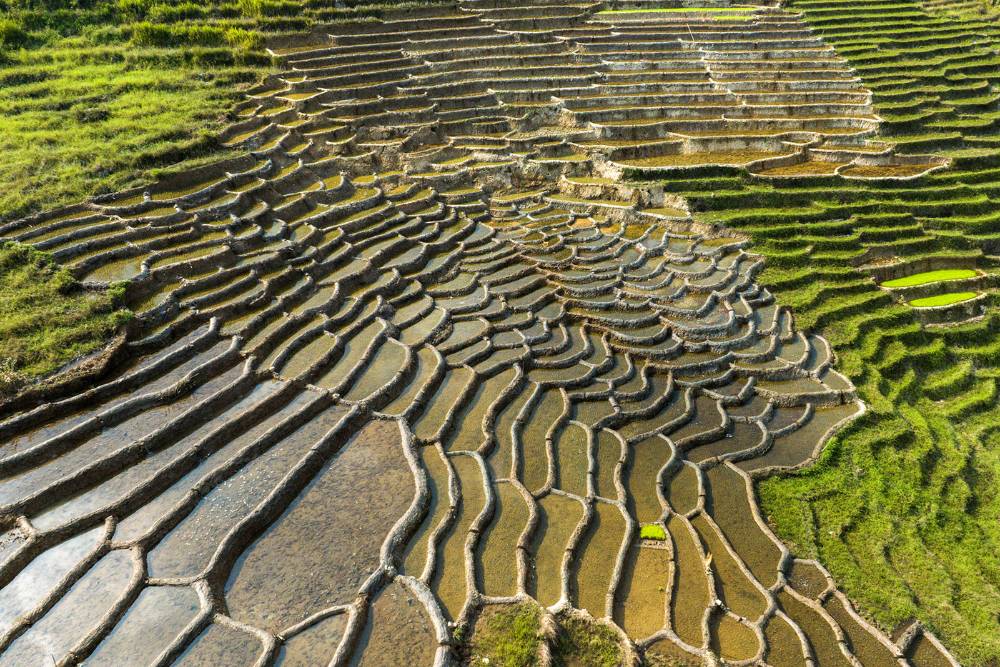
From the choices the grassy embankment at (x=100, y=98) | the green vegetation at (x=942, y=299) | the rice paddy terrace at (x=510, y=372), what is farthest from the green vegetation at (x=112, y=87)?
the green vegetation at (x=942, y=299)

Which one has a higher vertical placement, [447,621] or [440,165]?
[440,165]

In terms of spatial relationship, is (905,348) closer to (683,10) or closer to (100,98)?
(683,10)

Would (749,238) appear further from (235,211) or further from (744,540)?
(235,211)

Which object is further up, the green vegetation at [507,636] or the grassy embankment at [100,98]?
the grassy embankment at [100,98]

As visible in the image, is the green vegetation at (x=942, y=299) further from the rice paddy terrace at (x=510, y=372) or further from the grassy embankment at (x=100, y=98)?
the grassy embankment at (x=100, y=98)

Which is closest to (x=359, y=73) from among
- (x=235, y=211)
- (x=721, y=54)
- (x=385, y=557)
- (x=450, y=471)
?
(x=235, y=211)

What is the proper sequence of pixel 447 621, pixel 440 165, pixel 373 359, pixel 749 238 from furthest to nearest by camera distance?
pixel 440 165 → pixel 749 238 → pixel 373 359 → pixel 447 621
